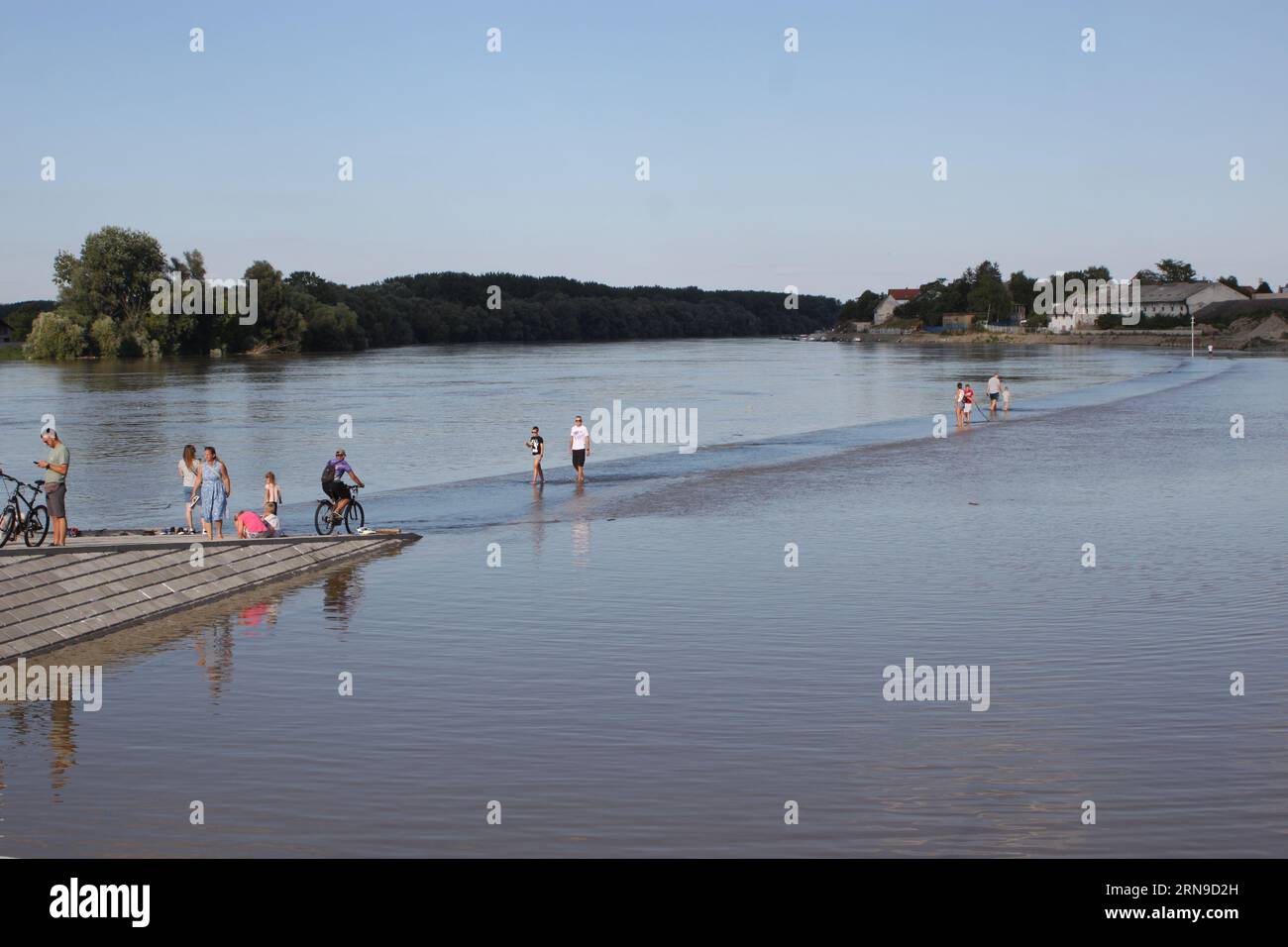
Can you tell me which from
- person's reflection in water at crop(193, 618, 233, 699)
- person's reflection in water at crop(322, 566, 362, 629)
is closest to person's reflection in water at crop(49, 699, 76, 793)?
person's reflection in water at crop(193, 618, 233, 699)

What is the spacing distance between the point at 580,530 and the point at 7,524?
1057 cm

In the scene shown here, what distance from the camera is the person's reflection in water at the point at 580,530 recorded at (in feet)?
73.5

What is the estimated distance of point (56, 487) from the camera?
19.0 m

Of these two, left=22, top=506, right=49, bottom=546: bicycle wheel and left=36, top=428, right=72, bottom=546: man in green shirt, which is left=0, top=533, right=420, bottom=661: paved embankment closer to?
left=22, top=506, right=49, bottom=546: bicycle wheel

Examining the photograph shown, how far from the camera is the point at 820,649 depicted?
1495 cm

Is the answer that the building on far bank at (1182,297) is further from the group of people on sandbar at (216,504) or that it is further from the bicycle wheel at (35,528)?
the bicycle wheel at (35,528)

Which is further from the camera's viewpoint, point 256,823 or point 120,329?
point 120,329

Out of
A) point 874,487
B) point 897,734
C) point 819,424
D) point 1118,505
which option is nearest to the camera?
point 897,734

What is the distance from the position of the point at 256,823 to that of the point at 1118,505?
2233 cm

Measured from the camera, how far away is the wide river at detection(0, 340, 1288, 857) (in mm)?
9547

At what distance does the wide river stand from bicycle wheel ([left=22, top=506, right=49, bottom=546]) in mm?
2791

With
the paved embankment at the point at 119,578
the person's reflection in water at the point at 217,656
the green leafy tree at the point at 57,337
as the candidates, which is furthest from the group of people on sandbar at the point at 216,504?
the green leafy tree at the point at 57,337
